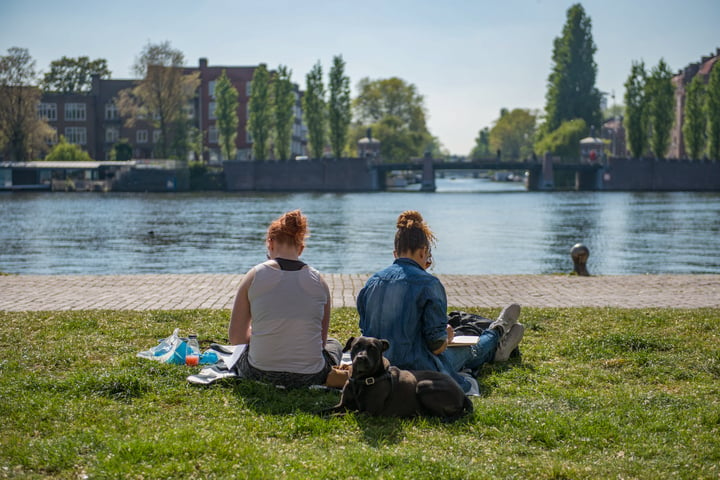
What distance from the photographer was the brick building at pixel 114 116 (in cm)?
10988

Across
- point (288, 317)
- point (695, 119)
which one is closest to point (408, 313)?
point (288, 317)

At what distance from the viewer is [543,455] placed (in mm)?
5402

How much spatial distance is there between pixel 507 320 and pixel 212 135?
10758 cm

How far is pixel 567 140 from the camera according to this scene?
336 ft

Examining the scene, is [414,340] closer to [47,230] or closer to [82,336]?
[82,336]

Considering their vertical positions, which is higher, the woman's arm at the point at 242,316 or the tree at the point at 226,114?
the tree at the point at 226,114

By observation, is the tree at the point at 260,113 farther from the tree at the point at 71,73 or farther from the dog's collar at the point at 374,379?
the dog's collar at the point at 374,379

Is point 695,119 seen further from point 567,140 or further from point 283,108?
point 283,108

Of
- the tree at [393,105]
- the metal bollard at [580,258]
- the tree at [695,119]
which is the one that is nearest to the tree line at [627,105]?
the tree at [695,119]

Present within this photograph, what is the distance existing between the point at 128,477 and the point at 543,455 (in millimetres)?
2529

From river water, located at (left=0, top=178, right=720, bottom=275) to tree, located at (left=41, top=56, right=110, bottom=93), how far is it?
202ft

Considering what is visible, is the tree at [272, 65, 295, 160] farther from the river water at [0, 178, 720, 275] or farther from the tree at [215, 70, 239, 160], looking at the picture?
the river water at [0, 178, 720, 275]

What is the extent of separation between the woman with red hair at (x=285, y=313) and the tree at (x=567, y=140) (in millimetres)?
97917

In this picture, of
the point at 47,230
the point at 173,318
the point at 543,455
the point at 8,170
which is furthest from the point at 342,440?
the point at 8,170
